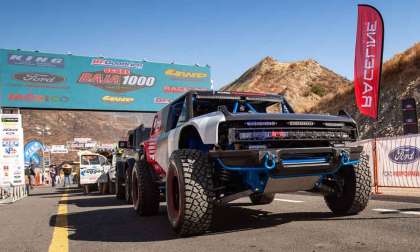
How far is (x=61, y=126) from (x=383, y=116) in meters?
148

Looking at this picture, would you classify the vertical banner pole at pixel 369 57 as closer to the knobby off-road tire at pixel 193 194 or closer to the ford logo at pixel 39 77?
the knobby off-road tire at pixel 193 194

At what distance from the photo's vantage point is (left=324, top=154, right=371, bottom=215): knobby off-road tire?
18.4 feet

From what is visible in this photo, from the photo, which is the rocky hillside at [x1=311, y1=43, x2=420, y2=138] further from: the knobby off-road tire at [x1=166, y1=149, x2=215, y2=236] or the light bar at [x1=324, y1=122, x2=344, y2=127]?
the knobby off-road tire at [x1=166, y1=149, x2=215, y2=236]

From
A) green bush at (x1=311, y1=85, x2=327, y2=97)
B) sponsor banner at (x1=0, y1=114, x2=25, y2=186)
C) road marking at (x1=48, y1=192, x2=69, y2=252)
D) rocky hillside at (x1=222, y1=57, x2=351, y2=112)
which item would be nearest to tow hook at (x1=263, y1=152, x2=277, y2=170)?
road marking at (x1=48, y1=192, x2=69, y2=252)

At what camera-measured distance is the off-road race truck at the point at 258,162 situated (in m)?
4.68

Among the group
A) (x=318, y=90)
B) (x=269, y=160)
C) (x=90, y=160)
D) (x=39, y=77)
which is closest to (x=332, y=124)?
(x=269, y=160)

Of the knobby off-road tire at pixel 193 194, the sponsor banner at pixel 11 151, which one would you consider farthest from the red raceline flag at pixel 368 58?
the sponsor banner at pixel 11 151

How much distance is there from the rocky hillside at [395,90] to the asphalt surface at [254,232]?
18.0 metres

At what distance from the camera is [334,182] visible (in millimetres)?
5914

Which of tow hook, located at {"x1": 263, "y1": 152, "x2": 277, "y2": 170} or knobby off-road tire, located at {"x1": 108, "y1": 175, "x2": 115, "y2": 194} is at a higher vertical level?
tow hook, located at {"x1": 263, "y1": 152, "x2": 277, "y2": 170}

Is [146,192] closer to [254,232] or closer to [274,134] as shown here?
[254,232]

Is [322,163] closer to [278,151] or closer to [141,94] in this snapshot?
[278,151]

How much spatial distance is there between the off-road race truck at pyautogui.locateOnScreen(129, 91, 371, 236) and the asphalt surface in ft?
1.20

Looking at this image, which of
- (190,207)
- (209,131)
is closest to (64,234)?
(190,207)
